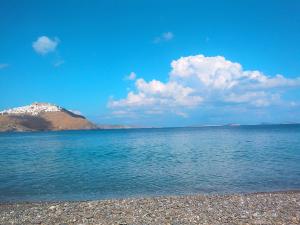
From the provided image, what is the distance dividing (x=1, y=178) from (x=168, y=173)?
62.5ft

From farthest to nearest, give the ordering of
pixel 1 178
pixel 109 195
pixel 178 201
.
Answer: pixel 1 178, pixel 109 195, pixel 178 201

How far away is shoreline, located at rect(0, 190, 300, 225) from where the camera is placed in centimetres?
1847

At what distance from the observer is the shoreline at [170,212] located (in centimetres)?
1847

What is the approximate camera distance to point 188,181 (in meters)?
36.1

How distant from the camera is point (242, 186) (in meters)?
33.1

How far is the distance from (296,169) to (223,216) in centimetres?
2800

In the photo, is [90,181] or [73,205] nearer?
[73,205]

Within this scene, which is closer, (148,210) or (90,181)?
(148,210)

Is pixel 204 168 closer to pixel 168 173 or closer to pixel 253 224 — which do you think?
pixel 168 173

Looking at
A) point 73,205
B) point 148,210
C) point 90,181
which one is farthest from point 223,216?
point 90,181

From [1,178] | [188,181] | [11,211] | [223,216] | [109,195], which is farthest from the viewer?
[1,178]

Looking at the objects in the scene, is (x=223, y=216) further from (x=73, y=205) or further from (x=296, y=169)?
(x=296, y=169)

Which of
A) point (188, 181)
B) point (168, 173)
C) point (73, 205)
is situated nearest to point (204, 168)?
point (168, 173)

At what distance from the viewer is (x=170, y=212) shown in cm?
2025
